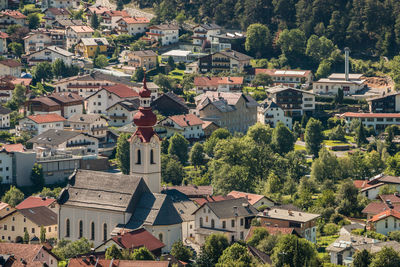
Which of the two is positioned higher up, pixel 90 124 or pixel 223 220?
pixel 90 124

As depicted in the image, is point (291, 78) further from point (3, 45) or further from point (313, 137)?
point (3, 45)

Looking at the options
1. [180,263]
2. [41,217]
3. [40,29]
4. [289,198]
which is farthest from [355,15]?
[180,263]

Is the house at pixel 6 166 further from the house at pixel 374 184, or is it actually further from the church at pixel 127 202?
the house at pixel 374 184

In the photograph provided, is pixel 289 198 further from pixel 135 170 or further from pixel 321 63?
pixel 321 63

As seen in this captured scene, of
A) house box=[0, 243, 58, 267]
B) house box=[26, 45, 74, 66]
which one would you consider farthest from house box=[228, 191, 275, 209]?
house box=[26, 45, 74, 66]

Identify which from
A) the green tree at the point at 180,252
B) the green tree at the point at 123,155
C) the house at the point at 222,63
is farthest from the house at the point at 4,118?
the green tree at the point at 180,252

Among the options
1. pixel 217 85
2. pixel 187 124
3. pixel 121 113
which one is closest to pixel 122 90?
pixel 121 113
